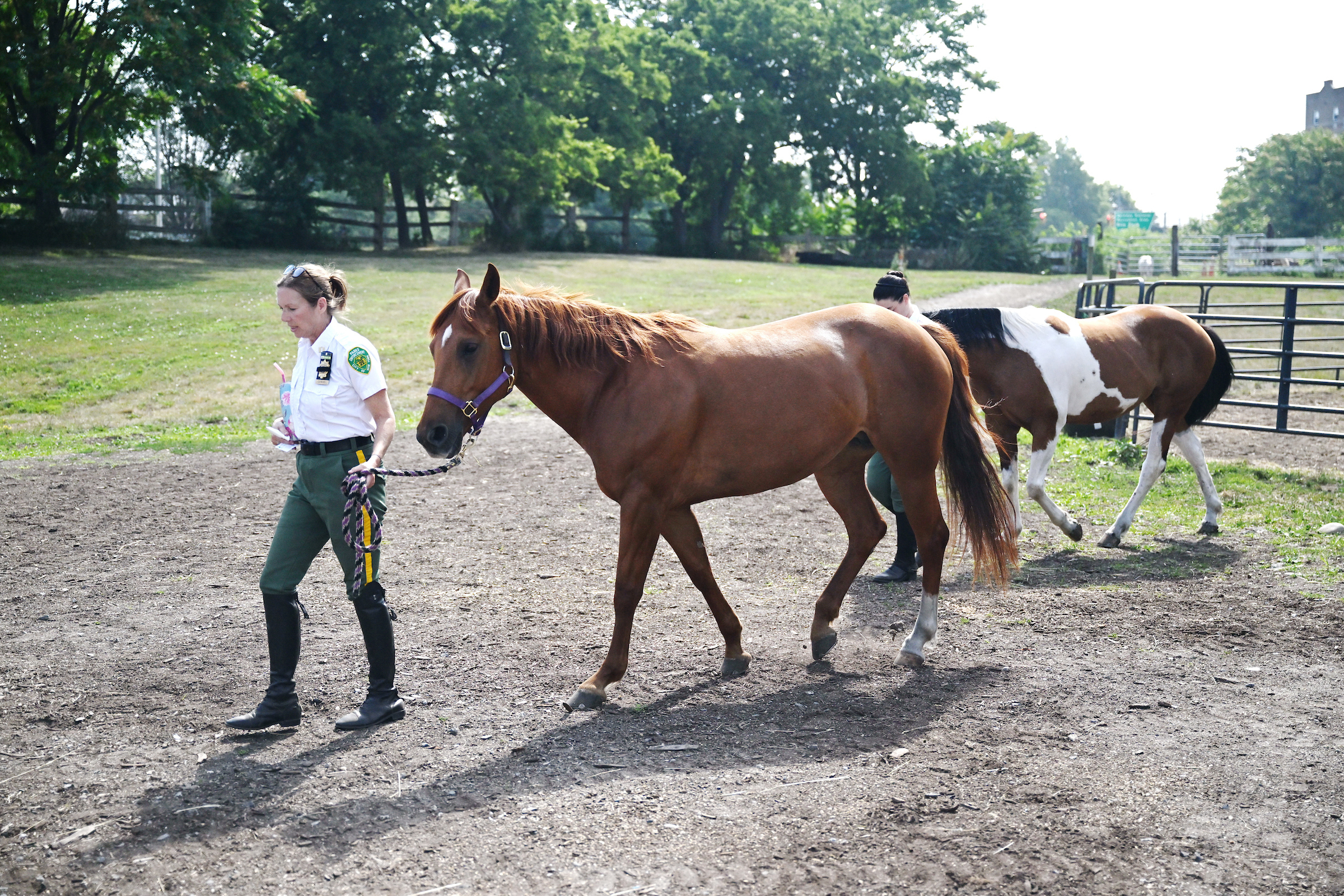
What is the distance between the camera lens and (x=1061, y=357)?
7078 mm

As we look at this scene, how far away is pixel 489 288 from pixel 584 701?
1790 mm

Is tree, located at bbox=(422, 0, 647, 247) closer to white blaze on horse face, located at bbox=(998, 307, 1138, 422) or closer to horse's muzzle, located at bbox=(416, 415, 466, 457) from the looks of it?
white blaze on horse face, located at bbox=(998, 307, 1138, 422)

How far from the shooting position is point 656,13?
45.8 metres

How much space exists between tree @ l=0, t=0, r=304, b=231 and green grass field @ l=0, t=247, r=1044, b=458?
200 centimetres

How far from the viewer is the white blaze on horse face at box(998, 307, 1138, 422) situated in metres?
7.02

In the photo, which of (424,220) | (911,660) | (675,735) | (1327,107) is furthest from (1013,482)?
(1327,107)

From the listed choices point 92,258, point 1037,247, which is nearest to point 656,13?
point 1037,247

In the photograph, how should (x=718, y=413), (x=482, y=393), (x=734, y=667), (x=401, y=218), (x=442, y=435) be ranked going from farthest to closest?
(x=401, y=218), (x=734, y=667), (x=718, y=413), (x=482, y=393), (x=442, y=435)

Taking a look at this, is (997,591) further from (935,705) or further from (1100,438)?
(1100,438)

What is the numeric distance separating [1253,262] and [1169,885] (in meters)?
34.6

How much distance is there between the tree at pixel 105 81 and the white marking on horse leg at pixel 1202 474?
21.6 meters

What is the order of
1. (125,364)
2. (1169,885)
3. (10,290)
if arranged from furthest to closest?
(10,290) → (125,364) → (1169,885)

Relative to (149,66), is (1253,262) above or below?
below

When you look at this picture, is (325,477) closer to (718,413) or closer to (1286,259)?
(718,413)
